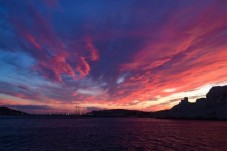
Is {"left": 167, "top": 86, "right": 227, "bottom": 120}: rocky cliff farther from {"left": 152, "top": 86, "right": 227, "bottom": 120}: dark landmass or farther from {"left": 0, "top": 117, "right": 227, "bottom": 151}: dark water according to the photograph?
{"left": 0, "top": 117, "right": 227, "bottom": 151}: dark water

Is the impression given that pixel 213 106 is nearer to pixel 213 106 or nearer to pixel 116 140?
pixel 213 106

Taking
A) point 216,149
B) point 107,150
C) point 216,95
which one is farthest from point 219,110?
point 107,150

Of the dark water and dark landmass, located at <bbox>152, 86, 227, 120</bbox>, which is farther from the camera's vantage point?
dark landmass, located at <bbox>152, 86, 227, 120</bbox>

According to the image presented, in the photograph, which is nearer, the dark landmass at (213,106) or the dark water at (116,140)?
the dark water at (116,140)

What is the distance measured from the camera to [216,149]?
144ft

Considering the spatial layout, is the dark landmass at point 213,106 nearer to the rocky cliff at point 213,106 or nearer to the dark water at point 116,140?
the rocky cliff at point 213,106

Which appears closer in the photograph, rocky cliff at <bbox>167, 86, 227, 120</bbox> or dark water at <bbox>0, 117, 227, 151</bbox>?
dark water at <bbox>0, 117, 227, 151</bbox>

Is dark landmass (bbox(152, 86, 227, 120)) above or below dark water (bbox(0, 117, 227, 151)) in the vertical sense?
above

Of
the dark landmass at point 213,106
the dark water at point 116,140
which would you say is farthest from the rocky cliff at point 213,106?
the dark water at point 116,140

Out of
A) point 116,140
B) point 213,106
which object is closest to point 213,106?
point 213,106

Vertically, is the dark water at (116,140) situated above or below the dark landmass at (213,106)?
below

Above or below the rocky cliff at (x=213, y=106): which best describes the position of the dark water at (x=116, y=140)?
below

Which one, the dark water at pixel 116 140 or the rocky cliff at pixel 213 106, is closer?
the dark water at pixel 116 140

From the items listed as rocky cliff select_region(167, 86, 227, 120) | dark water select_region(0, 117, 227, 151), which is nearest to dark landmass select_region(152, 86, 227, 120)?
rocky cliff select_region(167, 86, 227, 120)
